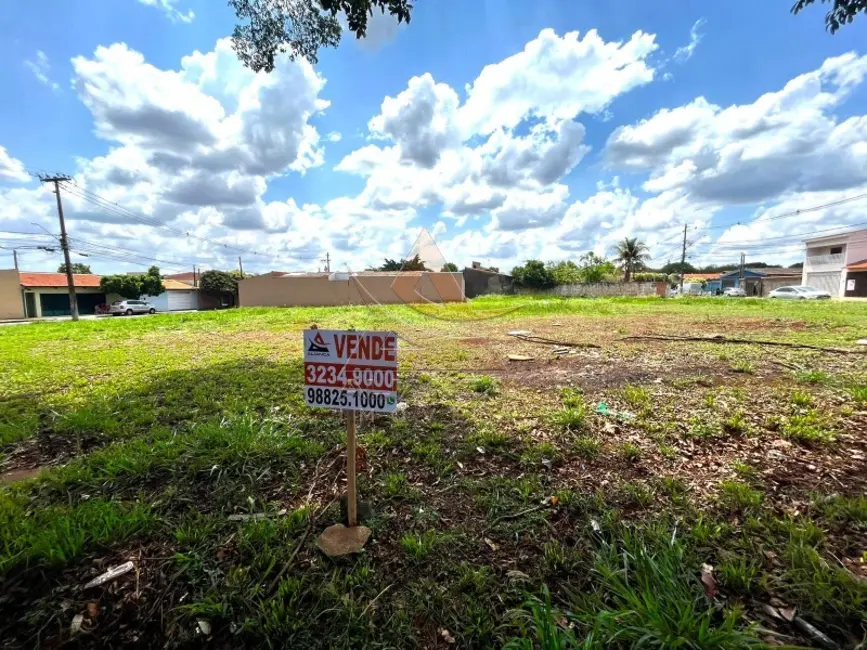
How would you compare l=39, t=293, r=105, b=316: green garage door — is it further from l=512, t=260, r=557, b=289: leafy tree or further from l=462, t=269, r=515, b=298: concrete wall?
Answer: l=512, t=260, r=557, b=289: leafy tree

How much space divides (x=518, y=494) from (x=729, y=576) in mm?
905

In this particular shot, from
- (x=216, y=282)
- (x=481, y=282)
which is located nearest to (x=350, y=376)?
(x=481, y=282)

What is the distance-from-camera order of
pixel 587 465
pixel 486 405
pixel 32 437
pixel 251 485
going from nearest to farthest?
pixel 251 485 < pixel 587 465 < pixel 32 437 < pixel 486 405

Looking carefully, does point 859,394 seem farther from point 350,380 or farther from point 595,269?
point 595,269

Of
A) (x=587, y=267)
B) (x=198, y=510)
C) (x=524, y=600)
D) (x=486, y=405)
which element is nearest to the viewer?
(x=524, y=600)

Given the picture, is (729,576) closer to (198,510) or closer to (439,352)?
(198,510)

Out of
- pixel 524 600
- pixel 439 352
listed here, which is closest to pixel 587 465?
pixel 524 600

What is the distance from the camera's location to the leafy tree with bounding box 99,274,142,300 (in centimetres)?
2847

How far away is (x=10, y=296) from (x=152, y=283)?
25.4 feet

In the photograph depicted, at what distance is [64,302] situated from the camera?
27.3 metres

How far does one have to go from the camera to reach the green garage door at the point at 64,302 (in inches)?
1040

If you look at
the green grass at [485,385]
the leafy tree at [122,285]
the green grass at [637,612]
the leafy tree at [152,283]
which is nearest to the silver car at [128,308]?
the leafy tree at [122,285]

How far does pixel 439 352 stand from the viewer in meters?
6.21

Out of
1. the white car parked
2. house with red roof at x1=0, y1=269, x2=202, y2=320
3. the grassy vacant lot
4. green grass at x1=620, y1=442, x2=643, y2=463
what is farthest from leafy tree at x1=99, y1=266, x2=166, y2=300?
the white car parked
